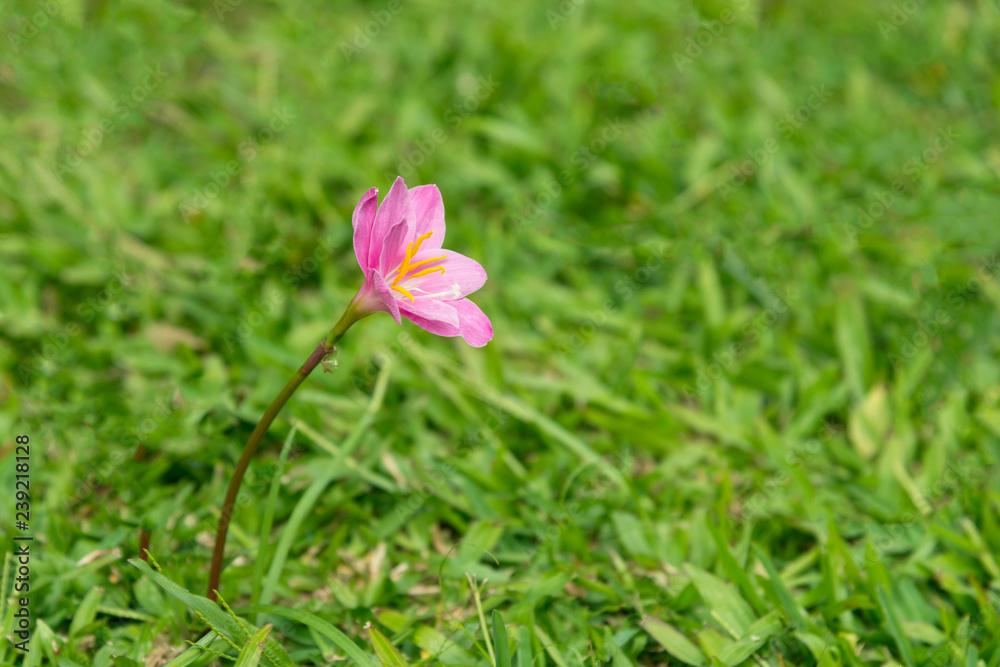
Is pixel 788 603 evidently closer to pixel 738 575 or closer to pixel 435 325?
pixel 738 575

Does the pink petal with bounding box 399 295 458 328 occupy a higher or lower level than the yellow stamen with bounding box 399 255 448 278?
lower


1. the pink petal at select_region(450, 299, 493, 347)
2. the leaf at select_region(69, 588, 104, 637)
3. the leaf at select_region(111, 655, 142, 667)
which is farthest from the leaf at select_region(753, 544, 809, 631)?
the leaf at select_region(69, 588, 104, 637)


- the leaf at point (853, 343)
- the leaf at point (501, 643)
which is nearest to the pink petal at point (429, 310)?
the leaf at point (501, 643)

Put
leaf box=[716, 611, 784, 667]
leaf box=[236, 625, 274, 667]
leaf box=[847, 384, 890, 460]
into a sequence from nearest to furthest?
leaf box=[236, 625, 274, 667]
leaf box=[716, 611, 784, 667]
leaf box=[847, 384, 890, 460]

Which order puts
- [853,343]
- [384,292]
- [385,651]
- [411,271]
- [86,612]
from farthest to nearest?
[853,343], [86,612], [385,651], [411,271], [384,292]

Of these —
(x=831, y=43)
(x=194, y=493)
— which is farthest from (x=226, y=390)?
(x=831, y=43)

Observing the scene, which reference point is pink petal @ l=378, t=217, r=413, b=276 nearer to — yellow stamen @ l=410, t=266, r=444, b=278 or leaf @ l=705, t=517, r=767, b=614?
yellow stamen @ l=410, t=266, r=444, b=278

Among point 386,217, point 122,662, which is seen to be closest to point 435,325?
point 386,217
